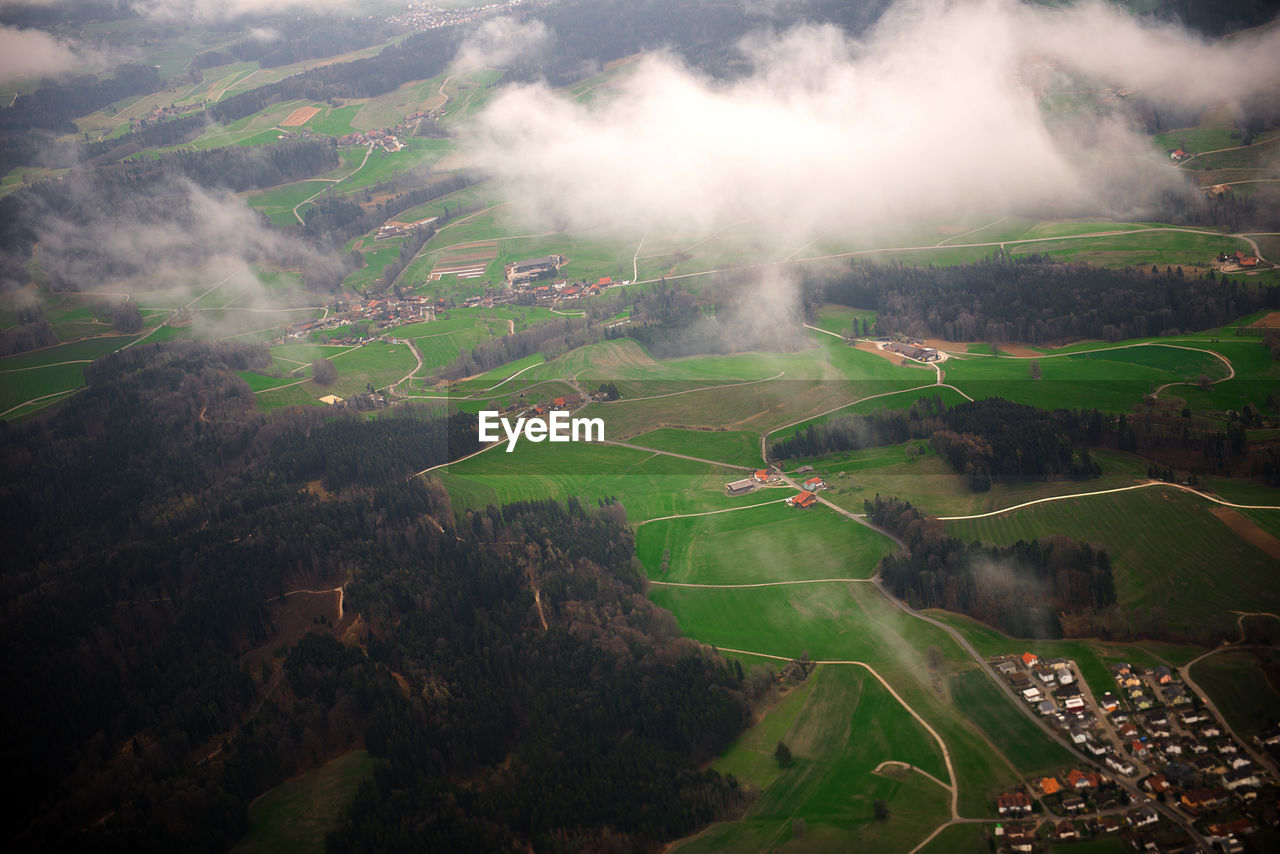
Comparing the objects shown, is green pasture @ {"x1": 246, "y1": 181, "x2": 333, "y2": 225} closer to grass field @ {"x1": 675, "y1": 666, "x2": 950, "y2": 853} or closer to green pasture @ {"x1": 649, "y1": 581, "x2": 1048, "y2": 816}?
green pasture @ {"x1": 649, "y1": 581, "x2": 1048, "y2": 816}

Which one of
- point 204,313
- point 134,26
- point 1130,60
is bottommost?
point 204,313

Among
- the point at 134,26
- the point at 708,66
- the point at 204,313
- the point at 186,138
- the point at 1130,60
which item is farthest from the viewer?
the point at 134,26

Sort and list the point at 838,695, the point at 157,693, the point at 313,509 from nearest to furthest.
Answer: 1. the point at 838,695
2. the point at 157,693
3. the point at 313,509

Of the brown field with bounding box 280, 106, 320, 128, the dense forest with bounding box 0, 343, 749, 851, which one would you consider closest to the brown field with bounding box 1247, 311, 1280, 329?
the dense forest with bounding box 0, 343, 749, 851

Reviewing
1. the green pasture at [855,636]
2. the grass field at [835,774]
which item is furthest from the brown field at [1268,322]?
the grass field at [835,774]

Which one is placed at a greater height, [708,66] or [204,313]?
[708,66]

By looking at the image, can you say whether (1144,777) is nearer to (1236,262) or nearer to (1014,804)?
(1014,804)

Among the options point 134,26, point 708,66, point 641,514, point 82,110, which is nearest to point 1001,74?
point 708,66

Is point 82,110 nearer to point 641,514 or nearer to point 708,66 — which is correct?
point 708,66
